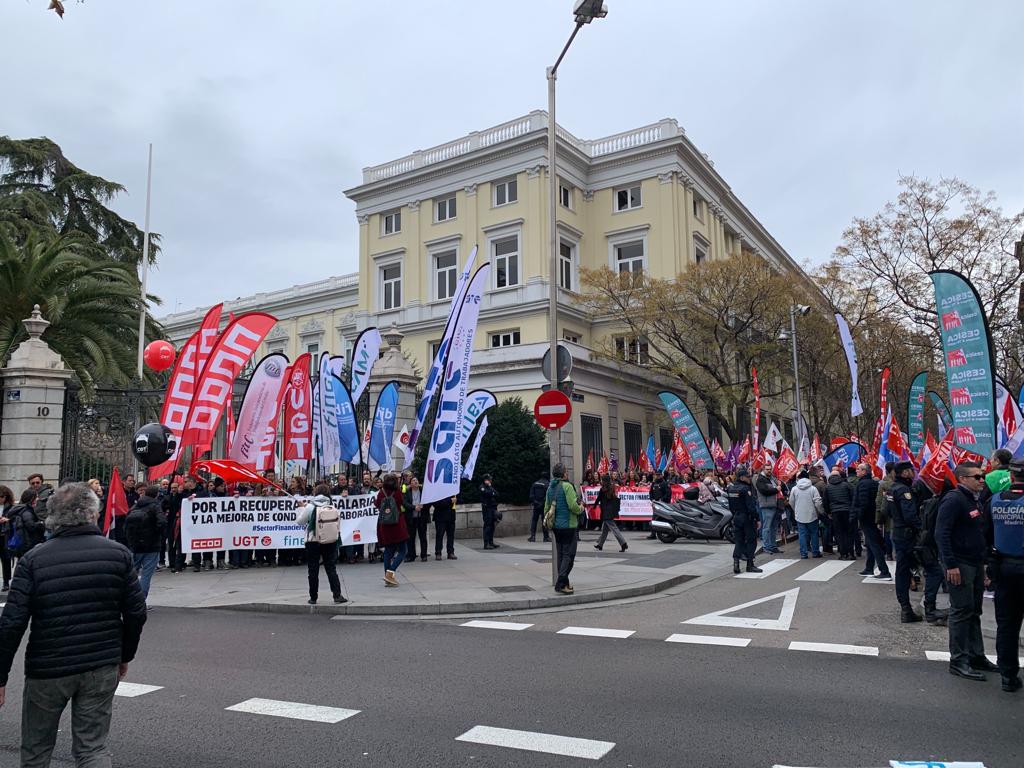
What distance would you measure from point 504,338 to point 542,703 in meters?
33.0

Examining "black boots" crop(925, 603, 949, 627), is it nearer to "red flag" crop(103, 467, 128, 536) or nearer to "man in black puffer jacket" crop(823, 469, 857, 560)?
"man in black puffer jacket" crop(823, 469, 857, 560)

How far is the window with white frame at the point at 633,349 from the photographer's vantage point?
35000 millimetres

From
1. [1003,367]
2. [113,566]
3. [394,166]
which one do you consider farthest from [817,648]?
[394,166]

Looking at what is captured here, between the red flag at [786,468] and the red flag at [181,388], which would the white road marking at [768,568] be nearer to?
the red flag at [786,468]

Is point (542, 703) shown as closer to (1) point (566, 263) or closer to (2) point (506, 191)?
(1) point (566, 263)

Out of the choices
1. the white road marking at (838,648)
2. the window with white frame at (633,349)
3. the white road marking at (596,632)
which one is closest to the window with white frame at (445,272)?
→ the window with white frame at (633,349)

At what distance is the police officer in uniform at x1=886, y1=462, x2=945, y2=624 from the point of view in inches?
343

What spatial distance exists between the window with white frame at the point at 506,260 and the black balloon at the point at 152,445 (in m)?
27.2

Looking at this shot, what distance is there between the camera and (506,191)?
39.4m

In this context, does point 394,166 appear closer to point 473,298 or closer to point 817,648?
point 473,298

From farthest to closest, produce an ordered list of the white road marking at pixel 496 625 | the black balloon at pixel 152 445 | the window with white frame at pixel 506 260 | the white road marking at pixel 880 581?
1. the window with white frame at pixel 506 260
2. the black balloon at pixel 152 445
3. the white road marking at pixel 880 581
4. the white road marking at pixel 496 625

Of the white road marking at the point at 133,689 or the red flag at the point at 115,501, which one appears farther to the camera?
the red flag at the point at 115,501

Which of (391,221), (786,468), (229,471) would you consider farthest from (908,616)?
(391,221)

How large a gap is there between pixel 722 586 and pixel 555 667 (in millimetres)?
5862
